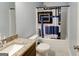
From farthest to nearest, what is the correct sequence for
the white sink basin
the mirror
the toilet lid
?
the toilet lid
the mirror
the white sink basin

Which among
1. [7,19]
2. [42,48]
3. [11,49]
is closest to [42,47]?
[42,48]

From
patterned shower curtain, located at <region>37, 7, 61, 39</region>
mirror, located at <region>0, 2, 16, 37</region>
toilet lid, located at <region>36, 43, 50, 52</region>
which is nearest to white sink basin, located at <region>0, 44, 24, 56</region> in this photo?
mirror, located at <region>0, 2, 16, 37</region>

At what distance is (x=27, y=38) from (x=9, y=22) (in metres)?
0.52

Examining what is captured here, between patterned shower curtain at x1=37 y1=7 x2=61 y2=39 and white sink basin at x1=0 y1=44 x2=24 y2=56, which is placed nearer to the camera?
white sink basin at x1=0 y1=44 x2=24 y2=56

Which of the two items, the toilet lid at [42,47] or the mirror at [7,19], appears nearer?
the mirror at [7,19]

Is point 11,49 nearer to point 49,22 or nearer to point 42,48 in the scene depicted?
point 42,48

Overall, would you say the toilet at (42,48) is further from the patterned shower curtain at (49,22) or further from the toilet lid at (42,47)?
the patterned shower curtain at (49,22)

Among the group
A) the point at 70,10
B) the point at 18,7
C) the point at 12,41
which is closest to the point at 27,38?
the point at 12,41

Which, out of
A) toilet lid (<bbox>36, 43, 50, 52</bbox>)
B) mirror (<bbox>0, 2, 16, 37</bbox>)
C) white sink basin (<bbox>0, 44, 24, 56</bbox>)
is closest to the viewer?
white sink basin (<bbox>0, 44, 24, 56</bbox>)

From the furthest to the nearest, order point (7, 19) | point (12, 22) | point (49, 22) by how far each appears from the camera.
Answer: point (49, 22) < point (12, 22) < point (7, 19)

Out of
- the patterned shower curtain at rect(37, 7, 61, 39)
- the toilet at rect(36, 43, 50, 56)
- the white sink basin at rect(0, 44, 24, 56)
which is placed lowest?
the toilet at rect(36, 43, 50, 56)

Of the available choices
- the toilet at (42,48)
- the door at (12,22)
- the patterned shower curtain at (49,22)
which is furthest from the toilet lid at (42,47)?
the door at (12,22)

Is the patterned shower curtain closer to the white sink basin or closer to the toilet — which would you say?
the toilet

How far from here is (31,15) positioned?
9.29 ft
